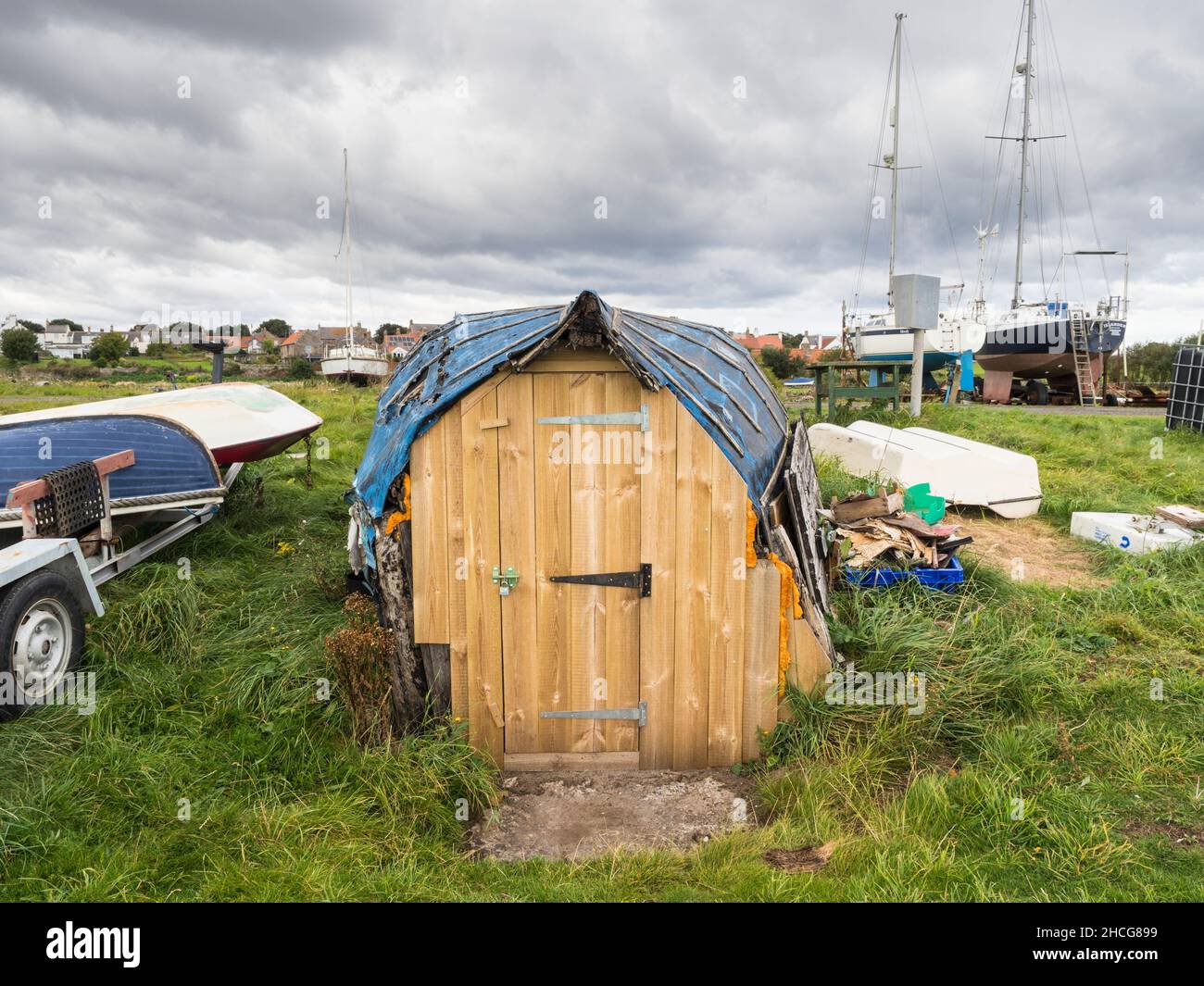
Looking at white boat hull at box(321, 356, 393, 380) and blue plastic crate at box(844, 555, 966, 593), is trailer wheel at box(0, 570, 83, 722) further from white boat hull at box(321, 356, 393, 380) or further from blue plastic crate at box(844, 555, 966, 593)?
white boat hull at box(321, 356, 393, 380)

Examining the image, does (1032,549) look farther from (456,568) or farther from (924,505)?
(456,568)

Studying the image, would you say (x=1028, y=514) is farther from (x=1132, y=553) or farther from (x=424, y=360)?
(x=424, y=360)

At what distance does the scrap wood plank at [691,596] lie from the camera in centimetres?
500

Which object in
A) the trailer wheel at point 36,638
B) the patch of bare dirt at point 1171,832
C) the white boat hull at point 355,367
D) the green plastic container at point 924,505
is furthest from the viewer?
the white boat hull at point 355,367

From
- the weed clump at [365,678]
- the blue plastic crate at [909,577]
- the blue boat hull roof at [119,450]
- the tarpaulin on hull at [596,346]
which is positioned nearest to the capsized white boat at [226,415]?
the blue boat hull roof at [119,450]

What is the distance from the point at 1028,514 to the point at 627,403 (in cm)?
831

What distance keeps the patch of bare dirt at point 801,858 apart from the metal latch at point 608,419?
8.26 feet

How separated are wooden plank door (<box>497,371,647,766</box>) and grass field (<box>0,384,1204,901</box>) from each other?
62cm

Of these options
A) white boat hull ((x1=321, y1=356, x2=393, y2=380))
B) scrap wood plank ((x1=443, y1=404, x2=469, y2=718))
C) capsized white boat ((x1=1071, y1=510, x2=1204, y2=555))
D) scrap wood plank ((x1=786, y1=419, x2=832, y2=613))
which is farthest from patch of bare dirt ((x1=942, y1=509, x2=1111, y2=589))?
white boat hull ((x1=321, y1=356, x2=393, y2=380))

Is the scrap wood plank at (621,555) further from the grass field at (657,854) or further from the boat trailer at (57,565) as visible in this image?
the boat trailer at (57,565)

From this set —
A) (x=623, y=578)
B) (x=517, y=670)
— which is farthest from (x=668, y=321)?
(x=517, y=670)

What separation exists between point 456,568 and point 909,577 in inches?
165

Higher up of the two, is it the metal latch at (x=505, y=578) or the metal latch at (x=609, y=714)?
Answer: the metal latch at (x=505, y=578)

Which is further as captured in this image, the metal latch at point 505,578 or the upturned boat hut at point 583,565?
the metal latch at point 505,578
